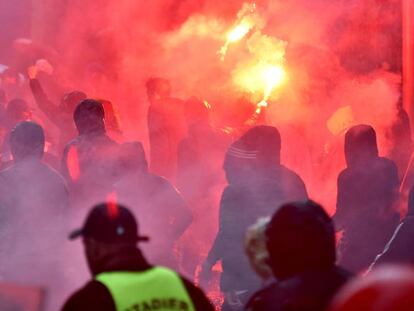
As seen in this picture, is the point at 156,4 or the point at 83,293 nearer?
the point at 83,293

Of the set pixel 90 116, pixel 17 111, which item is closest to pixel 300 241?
pixel 90 116

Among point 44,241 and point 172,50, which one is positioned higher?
point 172,50

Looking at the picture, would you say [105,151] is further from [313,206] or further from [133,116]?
[133,116]

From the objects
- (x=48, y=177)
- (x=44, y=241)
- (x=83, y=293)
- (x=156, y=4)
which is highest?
(x=156, y=4)

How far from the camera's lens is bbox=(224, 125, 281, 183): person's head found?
244 inches

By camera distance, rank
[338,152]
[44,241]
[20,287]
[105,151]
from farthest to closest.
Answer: [338,152] < [105,151] < [44,241] < [20,287]

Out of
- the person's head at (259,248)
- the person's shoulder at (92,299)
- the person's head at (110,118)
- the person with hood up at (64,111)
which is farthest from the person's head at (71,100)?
the person's shoulder at (92,299)

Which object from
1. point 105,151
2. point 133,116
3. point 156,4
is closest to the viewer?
point 105,151

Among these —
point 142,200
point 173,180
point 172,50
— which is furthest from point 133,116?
point 142,200

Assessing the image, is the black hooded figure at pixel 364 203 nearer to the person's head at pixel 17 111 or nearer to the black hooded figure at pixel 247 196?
the black hooded figure at pixel 247 196

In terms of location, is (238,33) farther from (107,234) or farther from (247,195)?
(107,234)

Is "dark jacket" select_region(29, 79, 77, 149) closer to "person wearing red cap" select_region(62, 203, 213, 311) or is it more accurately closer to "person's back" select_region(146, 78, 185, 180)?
"person's back" select_region(146, 78, 185, 180)

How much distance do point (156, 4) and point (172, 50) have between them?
1.23 metres

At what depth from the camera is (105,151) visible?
6594 millimetres
